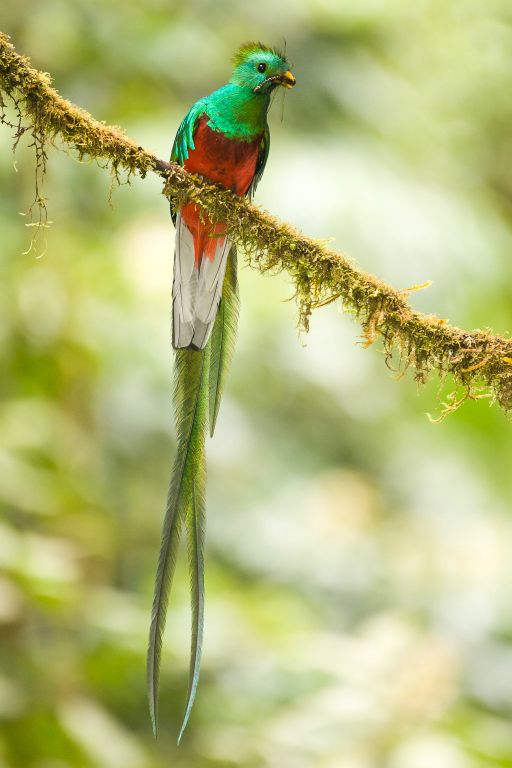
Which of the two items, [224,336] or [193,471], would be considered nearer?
[193,471]

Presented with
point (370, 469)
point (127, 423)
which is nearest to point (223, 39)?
point (127, 423)

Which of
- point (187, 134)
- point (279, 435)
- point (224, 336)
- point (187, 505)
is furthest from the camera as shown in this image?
point (279, 435)

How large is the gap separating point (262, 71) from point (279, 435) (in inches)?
122

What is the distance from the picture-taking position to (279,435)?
5078 millimetres

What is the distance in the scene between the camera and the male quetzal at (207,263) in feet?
6.27

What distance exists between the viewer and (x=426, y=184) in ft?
15.8

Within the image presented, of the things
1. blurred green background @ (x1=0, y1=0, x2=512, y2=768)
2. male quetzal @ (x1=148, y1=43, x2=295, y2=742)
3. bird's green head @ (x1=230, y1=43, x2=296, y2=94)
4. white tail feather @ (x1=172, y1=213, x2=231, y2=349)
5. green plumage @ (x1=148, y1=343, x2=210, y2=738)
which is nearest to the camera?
green plumage @ (x1=148, y1=343, x2=210, y2=738)

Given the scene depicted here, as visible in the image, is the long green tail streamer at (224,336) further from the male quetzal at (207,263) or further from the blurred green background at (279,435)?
the blurred green background at (279,435)

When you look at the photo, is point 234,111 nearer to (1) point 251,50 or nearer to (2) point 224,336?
(1) point 251,50

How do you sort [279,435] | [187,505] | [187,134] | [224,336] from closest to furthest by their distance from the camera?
1. [187,505]
2. [224,336]
3. [187,134]
4. [279,435]

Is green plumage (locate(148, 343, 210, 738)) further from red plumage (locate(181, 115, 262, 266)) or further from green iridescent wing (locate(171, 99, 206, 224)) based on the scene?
green iridescent wing (locate(171, 99, 206, 224))

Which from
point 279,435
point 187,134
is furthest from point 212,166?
point 279,435

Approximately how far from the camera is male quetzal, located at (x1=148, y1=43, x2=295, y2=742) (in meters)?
1.91

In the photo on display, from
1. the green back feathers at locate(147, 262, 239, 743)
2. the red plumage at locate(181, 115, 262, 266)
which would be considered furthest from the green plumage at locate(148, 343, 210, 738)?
the red plumage at locate(181, 115, 262, 266)
